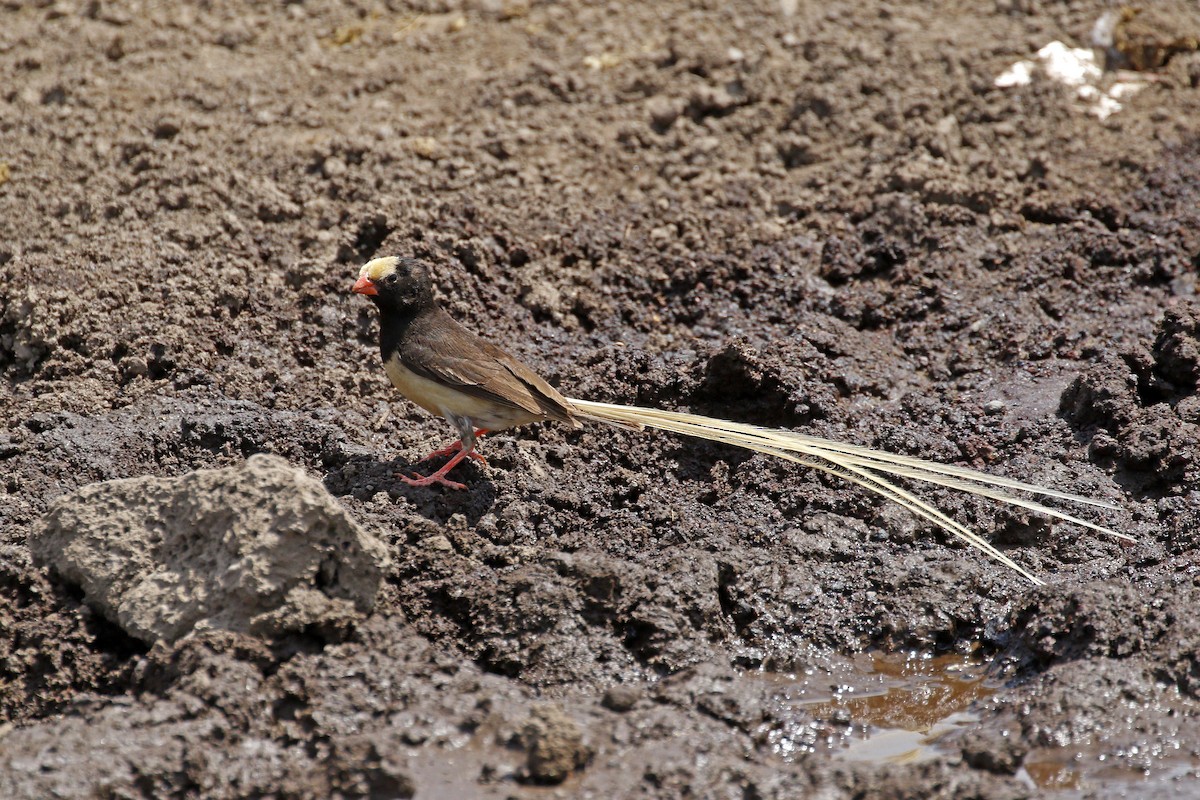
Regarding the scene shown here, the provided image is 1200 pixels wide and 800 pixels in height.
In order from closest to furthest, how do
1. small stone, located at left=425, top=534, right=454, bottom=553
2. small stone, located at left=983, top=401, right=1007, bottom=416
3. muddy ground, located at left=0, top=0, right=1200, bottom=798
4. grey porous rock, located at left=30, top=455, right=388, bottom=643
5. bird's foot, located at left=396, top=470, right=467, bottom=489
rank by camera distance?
1. muddy ground, located at left=0, top=0, right=1200, bottom=798
2. grey porous rock, located at left=30, top=455, right=388, bottom=643
3. small stone, located at left=425, top=534, right=454, bottom=553
4. bird's foot, located at left=396, top=470, right=467, bottom=489
5. small stone, located at left=983, top=401, right=1007, bottom=416

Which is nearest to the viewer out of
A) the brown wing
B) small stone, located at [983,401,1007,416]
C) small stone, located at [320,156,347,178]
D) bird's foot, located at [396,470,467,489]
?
bird's foot, located at [396,470,467,489]

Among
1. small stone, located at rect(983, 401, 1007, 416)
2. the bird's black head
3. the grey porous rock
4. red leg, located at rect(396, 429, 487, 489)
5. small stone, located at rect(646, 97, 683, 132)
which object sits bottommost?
small stone, located at rect(983, 401, 1007, 416)

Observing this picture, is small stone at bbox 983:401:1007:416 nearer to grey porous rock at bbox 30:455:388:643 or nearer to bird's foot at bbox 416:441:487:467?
bird's foot at bbox 416:441:487:467

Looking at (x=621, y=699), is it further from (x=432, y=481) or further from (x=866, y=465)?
(x=866, y=465)

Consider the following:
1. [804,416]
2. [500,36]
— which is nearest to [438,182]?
[500,36]

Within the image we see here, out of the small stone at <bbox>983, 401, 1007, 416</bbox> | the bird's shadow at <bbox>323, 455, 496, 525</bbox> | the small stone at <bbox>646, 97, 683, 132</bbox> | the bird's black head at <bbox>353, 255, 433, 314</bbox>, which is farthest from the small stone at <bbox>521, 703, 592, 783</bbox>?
the small stone at <bbox>646, 97, 683, 132</bbox>

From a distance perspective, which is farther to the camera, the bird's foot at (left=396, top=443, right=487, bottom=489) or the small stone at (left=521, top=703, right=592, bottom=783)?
the bird's foot at (left=396, top=443, right=487, bottom=489)

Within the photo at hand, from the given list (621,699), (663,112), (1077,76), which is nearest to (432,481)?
(621,699)
